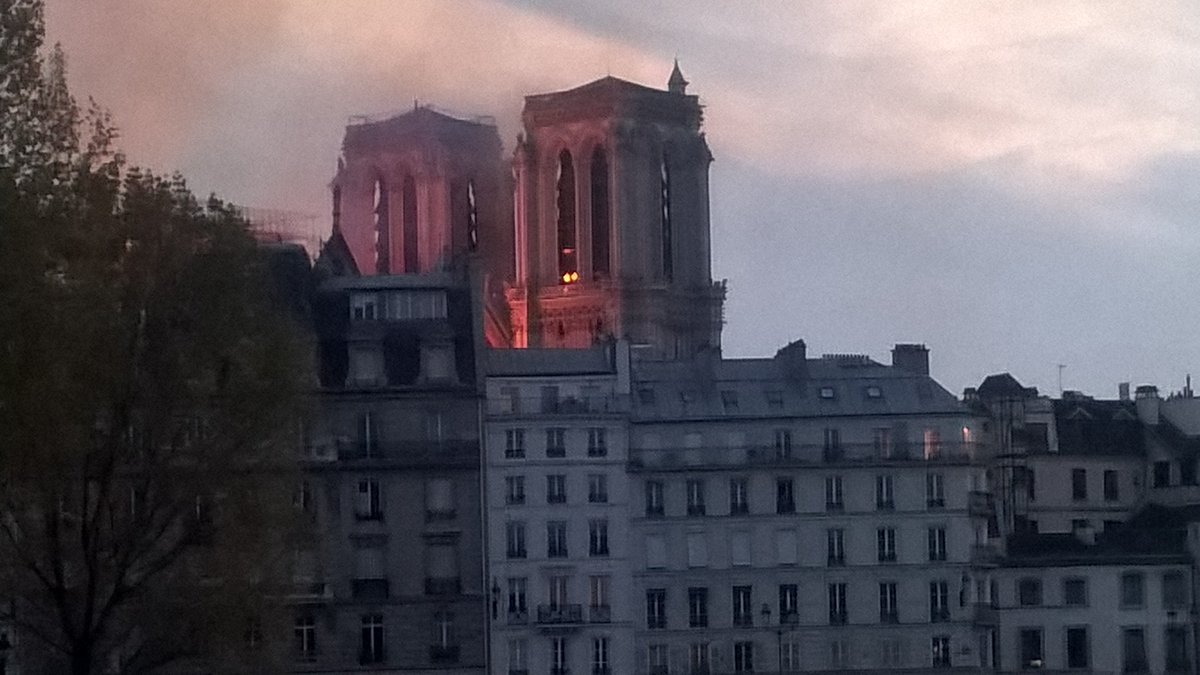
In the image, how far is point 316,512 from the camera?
3538 inches

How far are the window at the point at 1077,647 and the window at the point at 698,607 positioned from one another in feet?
58.8

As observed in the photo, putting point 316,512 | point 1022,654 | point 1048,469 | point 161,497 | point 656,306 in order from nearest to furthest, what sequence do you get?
point 161,497 < point 316,512 < point 1022,654 < point 1048,469 < point 656,306

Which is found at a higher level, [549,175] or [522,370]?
[549,175]

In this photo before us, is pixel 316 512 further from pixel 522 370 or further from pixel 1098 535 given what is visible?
pixel 1098 535

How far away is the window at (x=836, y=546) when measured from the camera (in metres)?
102

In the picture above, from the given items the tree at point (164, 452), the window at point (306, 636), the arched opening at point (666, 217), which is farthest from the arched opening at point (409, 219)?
the tree at point (164, 452)

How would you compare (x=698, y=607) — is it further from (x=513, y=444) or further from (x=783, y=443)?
(x=513, y=444)

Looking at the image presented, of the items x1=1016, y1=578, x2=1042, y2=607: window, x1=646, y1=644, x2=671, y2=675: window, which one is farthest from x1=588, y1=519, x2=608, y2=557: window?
x1=1016, y1=578, x2=1042, y2=607: window

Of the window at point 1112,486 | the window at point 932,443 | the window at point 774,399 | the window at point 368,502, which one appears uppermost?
the window at point 774,399

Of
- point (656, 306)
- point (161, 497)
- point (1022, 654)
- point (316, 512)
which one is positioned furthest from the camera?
point (656, 306)

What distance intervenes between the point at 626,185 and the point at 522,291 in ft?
27.7

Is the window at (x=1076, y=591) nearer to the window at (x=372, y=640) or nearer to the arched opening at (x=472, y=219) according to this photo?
the window at (x=372, y=640)

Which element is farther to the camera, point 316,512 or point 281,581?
point 316,512

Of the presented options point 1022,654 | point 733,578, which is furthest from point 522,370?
point 1022,654
